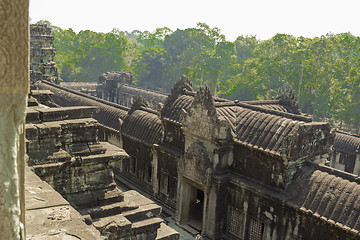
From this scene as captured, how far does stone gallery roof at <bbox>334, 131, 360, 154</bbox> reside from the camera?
27688mm

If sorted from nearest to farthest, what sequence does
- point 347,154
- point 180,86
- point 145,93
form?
point 180,86, point 347,154, point 145,93

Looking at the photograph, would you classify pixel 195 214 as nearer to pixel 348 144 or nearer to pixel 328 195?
pixel 328 195

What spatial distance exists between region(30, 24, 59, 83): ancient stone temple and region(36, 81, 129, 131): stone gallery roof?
1275 millimetres

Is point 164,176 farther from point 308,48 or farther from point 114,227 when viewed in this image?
point 308,48

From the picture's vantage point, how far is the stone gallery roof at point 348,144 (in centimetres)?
2769

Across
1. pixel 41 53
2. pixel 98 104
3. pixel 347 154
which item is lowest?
pixel 347 154

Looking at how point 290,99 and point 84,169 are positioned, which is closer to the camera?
point 84,169

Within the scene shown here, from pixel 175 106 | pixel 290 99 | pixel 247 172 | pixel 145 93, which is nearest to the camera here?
pixel 247 172

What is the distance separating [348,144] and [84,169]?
25.8 meters

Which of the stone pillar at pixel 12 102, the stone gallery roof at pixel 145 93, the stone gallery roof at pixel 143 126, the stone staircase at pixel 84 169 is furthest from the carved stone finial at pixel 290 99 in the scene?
the stone gallery roof at pixel 145 93

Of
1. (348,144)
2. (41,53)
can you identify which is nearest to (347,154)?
(348,144)

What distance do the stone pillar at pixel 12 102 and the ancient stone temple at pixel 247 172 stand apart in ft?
37.2

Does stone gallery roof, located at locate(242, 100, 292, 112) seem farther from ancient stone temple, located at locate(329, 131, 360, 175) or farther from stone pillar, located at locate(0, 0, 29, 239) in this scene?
stone pillar, located at locate(0, 0, 29, 239)

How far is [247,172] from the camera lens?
1491cm
